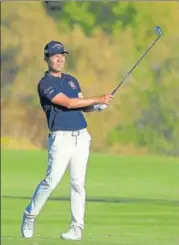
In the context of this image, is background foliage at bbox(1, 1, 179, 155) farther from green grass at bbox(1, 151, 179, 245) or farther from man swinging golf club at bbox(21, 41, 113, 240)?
man swinging golf club at bbox(21, 41, 113, 240)

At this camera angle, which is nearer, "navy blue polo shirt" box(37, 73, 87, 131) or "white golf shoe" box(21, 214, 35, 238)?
"navy blue polo shirt" box(37, 73, 87, 131)

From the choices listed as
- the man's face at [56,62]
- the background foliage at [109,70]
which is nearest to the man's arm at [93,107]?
the man's face at [56,62]

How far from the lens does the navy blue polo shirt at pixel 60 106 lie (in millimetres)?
7973

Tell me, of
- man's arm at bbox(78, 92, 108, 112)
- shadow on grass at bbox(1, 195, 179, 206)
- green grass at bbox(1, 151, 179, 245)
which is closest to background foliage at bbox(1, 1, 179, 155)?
green grass at bbox(1, 151, 179, 245)

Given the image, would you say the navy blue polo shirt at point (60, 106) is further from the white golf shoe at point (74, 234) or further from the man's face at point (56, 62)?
the white golf shoe at point (74, 234)

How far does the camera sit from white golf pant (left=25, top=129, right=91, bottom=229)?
796 centimetres

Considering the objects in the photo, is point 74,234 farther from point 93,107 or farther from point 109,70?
point 109,70

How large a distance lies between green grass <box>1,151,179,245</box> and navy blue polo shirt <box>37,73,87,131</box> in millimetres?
838

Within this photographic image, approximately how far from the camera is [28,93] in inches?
1444

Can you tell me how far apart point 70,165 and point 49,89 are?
0.58m

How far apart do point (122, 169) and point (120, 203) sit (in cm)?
936

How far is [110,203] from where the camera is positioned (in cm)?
1504

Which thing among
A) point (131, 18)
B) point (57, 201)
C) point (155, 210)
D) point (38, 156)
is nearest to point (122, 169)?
point (38, 156)

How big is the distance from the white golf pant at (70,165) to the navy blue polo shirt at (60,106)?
0.17 ft
